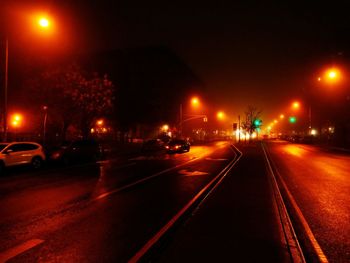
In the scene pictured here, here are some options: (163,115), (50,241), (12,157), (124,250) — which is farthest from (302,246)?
(163,115)

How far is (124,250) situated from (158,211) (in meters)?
2.81

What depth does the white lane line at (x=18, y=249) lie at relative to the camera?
527 centimetres

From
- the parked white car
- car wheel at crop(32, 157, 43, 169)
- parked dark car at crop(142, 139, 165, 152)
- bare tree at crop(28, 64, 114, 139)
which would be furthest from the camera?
parked dark car at crop(142, 139, 165, 152)

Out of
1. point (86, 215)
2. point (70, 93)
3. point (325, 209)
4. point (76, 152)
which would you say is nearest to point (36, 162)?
point (76, 152)

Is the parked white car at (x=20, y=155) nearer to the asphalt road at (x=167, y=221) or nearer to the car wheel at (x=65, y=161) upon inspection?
the car wheel at (x=65, y=161)

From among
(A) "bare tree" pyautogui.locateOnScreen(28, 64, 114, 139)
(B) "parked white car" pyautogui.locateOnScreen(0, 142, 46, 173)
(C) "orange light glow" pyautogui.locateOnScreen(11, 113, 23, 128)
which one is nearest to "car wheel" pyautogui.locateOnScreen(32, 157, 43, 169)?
(B) "parked white car" pyautogui.locateOnScreen(0, 142, 46, 173)

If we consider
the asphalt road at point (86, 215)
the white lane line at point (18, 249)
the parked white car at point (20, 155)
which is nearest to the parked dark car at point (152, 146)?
the parked white car at point (20, 155)

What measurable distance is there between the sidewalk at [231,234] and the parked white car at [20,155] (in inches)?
468

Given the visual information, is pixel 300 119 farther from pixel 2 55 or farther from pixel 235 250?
pixel 235 250

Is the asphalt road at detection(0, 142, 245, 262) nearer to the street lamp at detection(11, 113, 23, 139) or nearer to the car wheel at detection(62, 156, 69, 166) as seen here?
the car wheel at detection(62, 156, 69, 166)

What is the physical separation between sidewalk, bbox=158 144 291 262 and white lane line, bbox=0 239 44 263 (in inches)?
91.2

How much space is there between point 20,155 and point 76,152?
497 centimetres

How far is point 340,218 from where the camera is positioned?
7.70 m

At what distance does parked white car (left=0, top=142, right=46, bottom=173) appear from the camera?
17.1 m
